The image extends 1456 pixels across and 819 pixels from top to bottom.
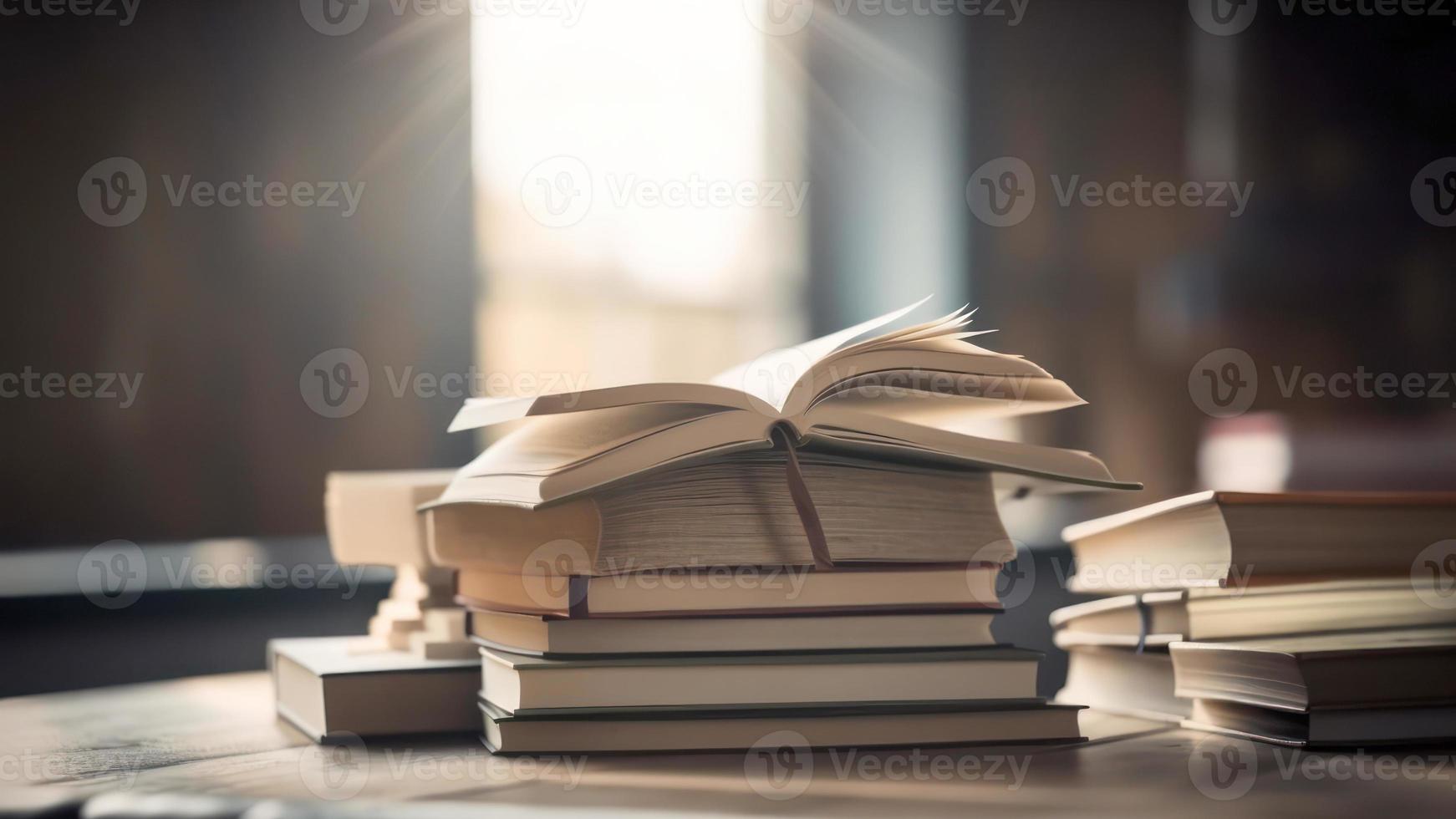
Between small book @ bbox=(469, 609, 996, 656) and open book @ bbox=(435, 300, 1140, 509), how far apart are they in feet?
0.24

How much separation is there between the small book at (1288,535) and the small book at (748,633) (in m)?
0.12

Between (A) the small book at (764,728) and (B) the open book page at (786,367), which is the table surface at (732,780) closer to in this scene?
(A) the small book at (764,728)

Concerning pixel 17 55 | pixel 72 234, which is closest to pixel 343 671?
pixel 72 234

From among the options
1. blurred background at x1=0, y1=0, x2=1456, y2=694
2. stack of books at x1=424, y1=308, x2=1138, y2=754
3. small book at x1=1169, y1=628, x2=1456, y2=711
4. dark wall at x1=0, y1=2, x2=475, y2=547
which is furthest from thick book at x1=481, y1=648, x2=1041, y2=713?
dark wall at x1=0, y1=2, x2=475, y2=547

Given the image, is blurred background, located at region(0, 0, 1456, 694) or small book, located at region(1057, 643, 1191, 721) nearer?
small book, located at region(1057, 643, 1191, 721)

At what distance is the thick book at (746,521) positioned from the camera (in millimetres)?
569

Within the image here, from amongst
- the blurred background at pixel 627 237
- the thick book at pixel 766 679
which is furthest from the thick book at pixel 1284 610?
the blurred background at pixel 627 237

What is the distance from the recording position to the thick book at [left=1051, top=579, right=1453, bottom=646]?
2.11ft

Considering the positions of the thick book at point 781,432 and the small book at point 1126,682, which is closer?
the thick book at point 781,432

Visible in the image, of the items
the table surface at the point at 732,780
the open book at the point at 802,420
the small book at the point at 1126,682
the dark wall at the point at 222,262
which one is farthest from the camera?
the dark wall at the point at 222,262

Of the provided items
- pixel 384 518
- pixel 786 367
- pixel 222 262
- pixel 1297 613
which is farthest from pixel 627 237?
pixel 1297 613

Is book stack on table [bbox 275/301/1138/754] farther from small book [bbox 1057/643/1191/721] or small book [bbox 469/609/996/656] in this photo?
small book [bbox 1057/643/1191/721]

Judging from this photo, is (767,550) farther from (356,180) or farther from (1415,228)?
(1415,228)

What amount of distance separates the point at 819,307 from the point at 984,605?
4.27ft
